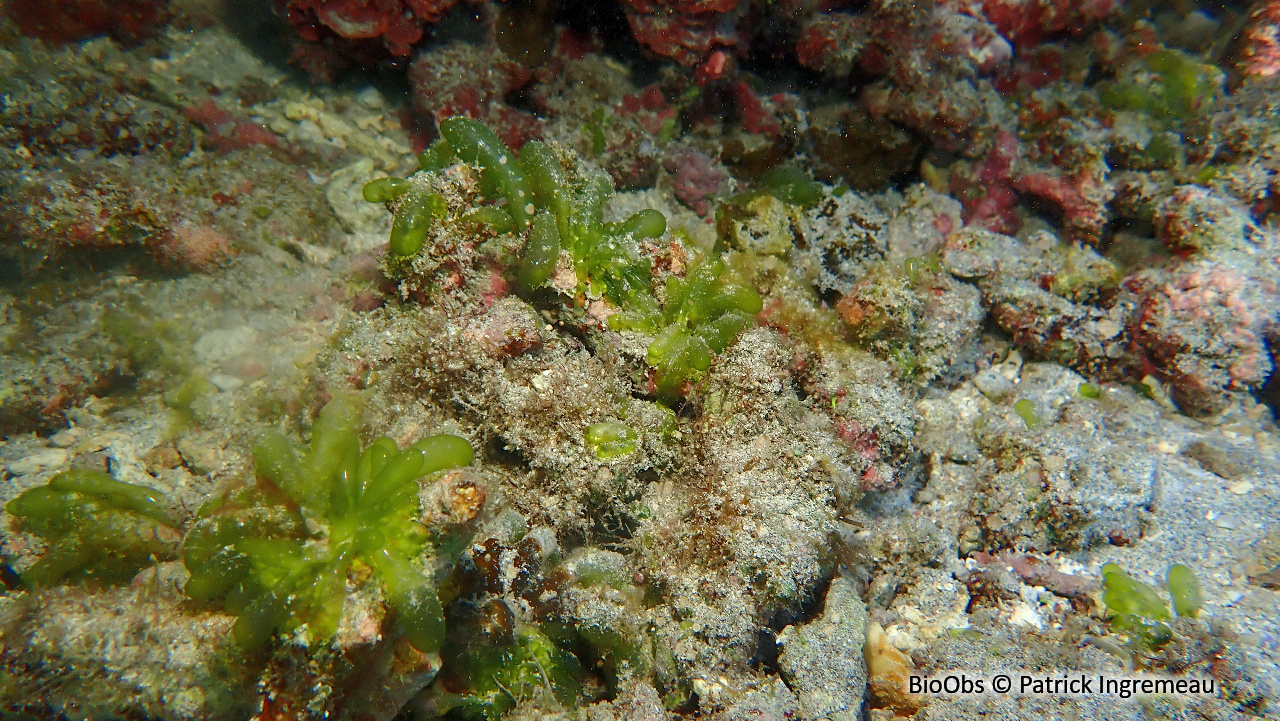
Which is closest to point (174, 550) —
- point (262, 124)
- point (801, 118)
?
point (262, 124)

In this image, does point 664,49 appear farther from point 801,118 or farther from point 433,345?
point 433,345

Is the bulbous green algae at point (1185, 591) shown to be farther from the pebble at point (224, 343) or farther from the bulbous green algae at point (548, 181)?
the pebble at point (224, 343)

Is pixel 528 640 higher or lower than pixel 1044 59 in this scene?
lower

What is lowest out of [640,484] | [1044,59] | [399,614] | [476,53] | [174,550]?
[174,550]

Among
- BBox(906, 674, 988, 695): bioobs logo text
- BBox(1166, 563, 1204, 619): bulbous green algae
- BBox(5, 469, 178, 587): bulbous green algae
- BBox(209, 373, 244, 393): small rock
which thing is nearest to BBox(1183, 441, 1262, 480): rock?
BBox(1166, 563, 1204, 619): bulbous green algae

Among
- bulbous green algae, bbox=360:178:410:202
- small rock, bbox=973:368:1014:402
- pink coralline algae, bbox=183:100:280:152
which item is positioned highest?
small rock, bbox=973:368:1014:402

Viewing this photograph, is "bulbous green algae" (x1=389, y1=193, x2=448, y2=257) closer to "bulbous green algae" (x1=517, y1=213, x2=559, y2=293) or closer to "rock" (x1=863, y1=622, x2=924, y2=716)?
"bulbous green algae" (x1=517, y1=213, x2=559, y2=293)
